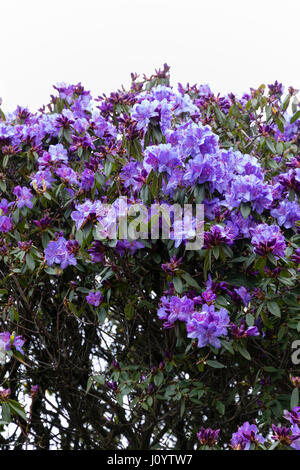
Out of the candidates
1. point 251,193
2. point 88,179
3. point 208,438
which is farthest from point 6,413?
point 251,193

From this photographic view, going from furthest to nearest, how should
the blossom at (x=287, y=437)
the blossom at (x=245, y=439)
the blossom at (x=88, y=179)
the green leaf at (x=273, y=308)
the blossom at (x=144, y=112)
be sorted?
1. the blossom at (x=88, y=179)
2. the blossom at (x=144, y=112)
3. the green leaf at (x=273, y=308)
4. the blossom at (x=245, y=439)
5. the blossom at (x=287, y=437)

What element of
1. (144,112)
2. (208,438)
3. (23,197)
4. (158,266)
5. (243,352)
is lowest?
(208,438)

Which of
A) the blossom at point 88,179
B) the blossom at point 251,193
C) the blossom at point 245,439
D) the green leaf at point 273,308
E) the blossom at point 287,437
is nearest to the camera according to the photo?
the blossom at point 287,437

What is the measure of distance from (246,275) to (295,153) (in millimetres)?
954

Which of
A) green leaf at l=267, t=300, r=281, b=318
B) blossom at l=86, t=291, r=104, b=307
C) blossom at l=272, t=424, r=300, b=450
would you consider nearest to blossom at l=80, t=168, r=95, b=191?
blossom at l=86, t=291, r=104, b=307

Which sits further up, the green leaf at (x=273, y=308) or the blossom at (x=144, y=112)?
the blossom at (x=144, y=112)

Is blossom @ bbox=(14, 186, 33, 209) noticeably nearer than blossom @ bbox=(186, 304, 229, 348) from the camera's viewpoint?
No

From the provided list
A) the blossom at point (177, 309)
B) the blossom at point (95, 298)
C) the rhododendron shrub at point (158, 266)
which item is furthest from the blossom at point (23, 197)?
the blossom at point (177, 309)

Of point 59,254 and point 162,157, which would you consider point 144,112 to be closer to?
point 162,157

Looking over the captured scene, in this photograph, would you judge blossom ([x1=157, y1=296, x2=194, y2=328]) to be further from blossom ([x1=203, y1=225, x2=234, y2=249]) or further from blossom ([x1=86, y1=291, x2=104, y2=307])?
blossom ([x1=86, y1=291, x2=104, y2=307])

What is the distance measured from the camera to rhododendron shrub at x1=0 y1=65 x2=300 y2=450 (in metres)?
2.44

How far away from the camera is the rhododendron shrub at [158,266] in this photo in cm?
244

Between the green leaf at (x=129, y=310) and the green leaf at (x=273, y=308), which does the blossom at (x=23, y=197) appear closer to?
the green leaf at (x=129, y=310)

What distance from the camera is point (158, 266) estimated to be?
2.66 meters
